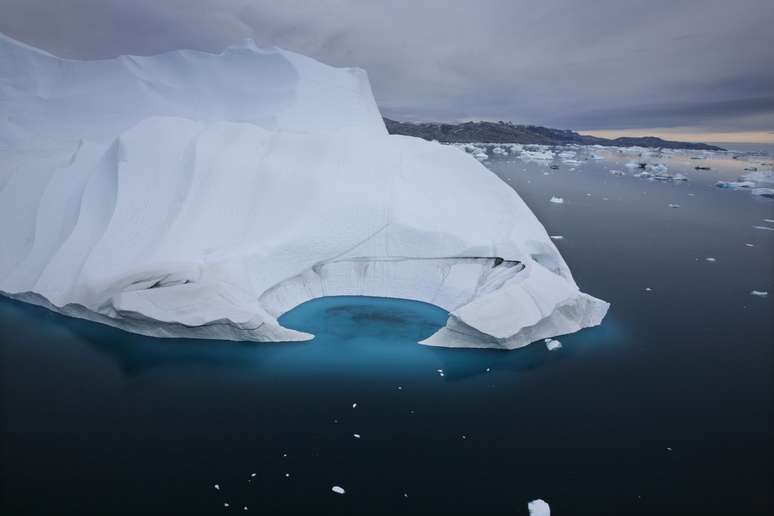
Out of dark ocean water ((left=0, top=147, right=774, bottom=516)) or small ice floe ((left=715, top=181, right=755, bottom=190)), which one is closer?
dark ocean water ((left=0, top=147, right=774, bottom=516))

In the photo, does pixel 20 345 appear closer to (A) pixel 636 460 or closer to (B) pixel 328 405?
(B) pixel 328 405

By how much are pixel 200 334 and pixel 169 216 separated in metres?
4.31

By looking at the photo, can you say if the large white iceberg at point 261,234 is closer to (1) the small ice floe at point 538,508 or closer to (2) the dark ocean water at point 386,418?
(2) the dark ocean water at point 386,418

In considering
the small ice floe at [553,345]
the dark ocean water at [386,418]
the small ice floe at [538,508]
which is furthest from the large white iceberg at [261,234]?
the small ice floe at [538,508]

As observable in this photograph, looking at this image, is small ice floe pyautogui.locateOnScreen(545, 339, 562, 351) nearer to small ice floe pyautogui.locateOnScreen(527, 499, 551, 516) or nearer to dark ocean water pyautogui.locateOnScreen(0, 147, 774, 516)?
dark ocean water pyautogui.locateOnScreen(0, 147, 774, 516)

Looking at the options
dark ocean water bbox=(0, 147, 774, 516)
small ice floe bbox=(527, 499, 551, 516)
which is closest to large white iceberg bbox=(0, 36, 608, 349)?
dark ocean water bbox=(0, 147, 774, 516)

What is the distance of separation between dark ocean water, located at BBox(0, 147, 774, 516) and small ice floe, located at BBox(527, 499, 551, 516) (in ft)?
0.62

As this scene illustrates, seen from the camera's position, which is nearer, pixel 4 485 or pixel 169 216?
pixel 4 485

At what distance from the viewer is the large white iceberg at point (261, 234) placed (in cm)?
1091

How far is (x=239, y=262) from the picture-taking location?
465 inches

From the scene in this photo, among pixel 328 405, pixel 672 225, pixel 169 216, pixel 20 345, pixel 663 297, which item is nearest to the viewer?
pixel 328 405

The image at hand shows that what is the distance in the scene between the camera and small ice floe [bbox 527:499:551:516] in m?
6.48

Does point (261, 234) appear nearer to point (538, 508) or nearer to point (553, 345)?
point (553, 345)

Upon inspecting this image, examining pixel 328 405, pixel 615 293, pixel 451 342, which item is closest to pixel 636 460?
pixel 451 342
